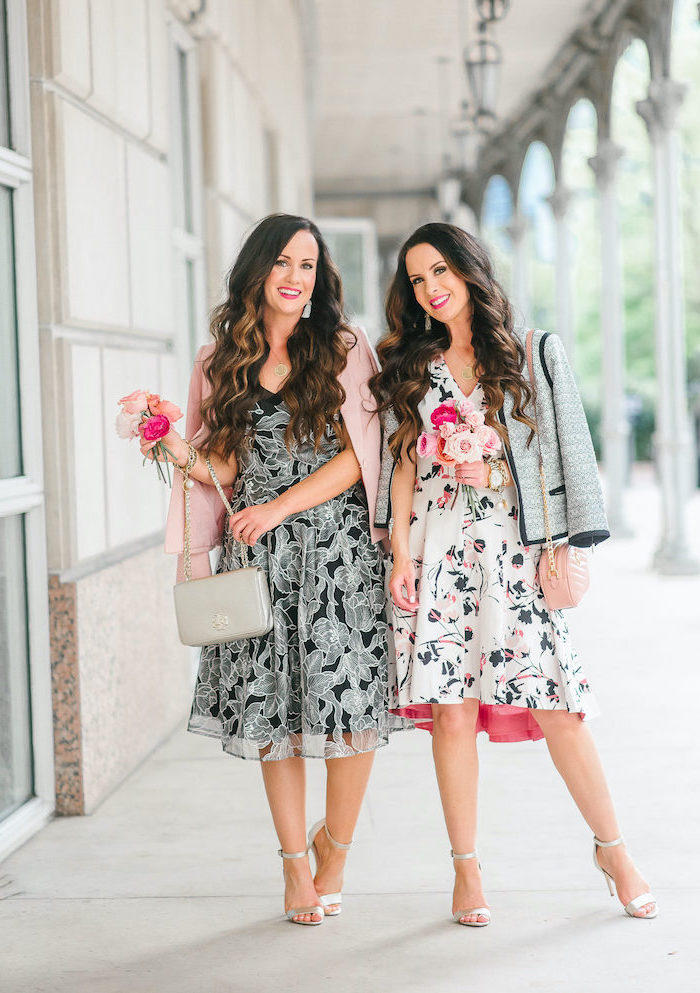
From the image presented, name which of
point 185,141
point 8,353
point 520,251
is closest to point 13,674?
point 8,353

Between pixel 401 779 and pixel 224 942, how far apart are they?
1.55 m

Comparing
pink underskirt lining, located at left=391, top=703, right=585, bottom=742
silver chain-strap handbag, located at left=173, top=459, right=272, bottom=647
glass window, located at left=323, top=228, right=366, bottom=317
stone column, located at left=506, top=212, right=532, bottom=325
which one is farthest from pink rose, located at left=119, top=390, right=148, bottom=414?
stone column, located at left=506, top=212, right=532, bottom=325

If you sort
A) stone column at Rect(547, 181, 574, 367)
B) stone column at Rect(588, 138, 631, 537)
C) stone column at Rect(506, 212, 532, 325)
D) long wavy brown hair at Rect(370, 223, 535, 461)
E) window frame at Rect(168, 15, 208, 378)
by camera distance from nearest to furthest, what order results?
long wavy brown hair at Rect(370, 223, 535, 461)
window frame at Rect(168, 15, 208, 378)
stone column at Rect(588, 138, 631, 537)
stone column at Rect(547, 181, 574, 367)
stone column at Rect(506, 212, 532, 325)

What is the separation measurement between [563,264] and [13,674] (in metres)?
12.5

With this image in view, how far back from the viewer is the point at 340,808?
10.7 ft

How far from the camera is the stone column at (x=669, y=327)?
33.6 ft

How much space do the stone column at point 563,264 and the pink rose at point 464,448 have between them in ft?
41.3

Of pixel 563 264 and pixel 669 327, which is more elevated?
pixel 563 264

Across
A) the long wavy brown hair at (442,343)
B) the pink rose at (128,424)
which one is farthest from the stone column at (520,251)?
the pink rose at (128,424)

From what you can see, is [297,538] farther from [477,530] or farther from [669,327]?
[669,327]

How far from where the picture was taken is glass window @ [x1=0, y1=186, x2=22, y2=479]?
386 cm

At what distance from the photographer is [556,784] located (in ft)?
14.5

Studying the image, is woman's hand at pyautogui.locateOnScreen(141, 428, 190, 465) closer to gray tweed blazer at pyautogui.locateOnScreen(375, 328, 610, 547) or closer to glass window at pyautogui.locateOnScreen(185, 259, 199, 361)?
gray tweed blazer at pyautogui.locateOnScreen(375, 328, 610, 547)

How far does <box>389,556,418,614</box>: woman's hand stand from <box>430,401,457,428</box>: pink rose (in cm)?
36
